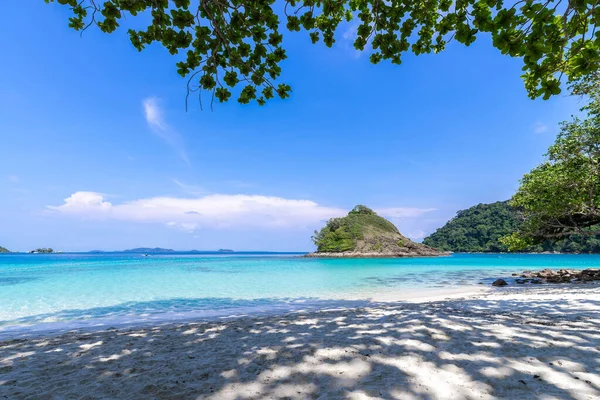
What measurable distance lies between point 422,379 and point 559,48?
4.51m

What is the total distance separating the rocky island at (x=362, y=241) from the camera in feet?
293

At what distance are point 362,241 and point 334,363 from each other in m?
89.8

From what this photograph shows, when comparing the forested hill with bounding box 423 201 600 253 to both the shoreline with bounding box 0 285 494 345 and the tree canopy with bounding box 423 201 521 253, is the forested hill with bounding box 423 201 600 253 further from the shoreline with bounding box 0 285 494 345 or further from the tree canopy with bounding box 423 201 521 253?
the shoreline with bounding box 0 285 494 345

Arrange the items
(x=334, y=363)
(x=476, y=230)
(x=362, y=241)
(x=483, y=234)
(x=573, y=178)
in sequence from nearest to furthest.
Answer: (x=334, y=363)
(x=573, y=178)
(x=362, y=241)
(x=483, y=234)
(x=476, y=230)

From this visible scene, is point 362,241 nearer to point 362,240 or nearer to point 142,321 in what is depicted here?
point 362,240

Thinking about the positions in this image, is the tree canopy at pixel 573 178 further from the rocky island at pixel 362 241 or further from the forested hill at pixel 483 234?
the forested hill at pixel 483 234

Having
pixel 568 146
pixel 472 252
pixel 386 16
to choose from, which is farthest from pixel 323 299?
pixel 472 252

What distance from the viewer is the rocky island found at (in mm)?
89375

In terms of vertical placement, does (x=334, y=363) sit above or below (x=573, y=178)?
below

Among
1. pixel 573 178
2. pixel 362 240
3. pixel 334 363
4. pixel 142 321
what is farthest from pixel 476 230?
pixel 334 363

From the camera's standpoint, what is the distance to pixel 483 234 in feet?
392

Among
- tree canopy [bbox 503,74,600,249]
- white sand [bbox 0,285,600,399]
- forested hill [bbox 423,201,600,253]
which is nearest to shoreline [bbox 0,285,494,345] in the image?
white sand [bbox 0,285,600,399]

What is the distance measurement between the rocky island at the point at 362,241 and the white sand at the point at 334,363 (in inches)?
3306

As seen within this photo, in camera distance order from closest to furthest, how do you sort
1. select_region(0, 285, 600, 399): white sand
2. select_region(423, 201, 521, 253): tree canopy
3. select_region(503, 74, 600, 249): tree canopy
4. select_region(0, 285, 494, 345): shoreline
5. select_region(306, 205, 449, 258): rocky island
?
select_region(0, 285, 600, 399): white sand → select_region(0, 285, 494, 345): shoreline → select_region(503, 74, 600, 249): tree canopy → select_region(306, 205, 449, 258): rocky island → select_region(423, 201, 521, 253): tree canopy
